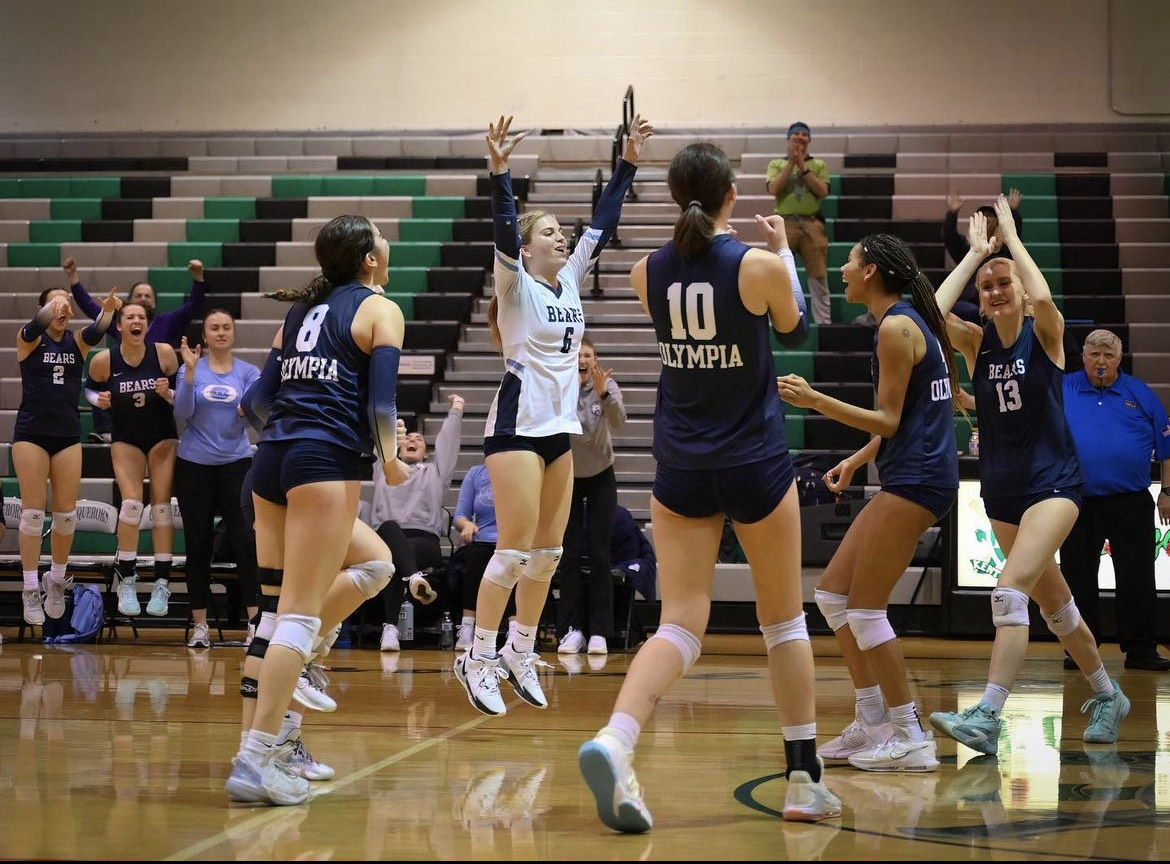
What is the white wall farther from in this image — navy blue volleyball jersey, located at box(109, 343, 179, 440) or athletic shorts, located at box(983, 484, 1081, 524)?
athletic shorts, located at box(983, 484, 1081, 524)

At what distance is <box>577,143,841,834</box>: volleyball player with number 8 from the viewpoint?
3309mm

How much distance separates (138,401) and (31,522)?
99cm

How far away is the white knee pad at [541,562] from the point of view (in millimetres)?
5129

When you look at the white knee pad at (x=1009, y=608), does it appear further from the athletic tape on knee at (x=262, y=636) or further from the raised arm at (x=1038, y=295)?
the athletic tape on knee at (x=262, y=636)

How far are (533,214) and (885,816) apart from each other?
2.78m

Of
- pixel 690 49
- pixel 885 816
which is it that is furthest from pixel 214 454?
pixel 690 49

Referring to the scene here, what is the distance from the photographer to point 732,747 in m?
→ 4.51

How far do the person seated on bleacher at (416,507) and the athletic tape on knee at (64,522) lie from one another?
6.06ft

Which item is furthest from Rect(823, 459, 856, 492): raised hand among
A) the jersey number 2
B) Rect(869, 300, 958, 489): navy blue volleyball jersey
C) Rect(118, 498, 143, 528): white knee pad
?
Rect(118, 498, 143, 528): white knee pad

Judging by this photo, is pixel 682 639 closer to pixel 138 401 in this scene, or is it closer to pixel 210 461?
pixel 210 461

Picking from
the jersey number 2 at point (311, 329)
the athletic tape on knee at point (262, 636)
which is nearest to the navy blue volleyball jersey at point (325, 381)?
the jersey number 2 at point (311, 329)

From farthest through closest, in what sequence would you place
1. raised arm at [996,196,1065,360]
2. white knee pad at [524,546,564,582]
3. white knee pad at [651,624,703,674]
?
white knee pad at [524,546,564,582] < raised arm at [996,196,1065,360] < white knee pad at [651,624,703,674]

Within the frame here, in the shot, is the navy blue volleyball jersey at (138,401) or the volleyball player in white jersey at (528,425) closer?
the volleyball player in white jersey at (528,425)

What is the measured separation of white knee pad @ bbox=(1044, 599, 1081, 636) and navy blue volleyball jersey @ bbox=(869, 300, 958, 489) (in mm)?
788
